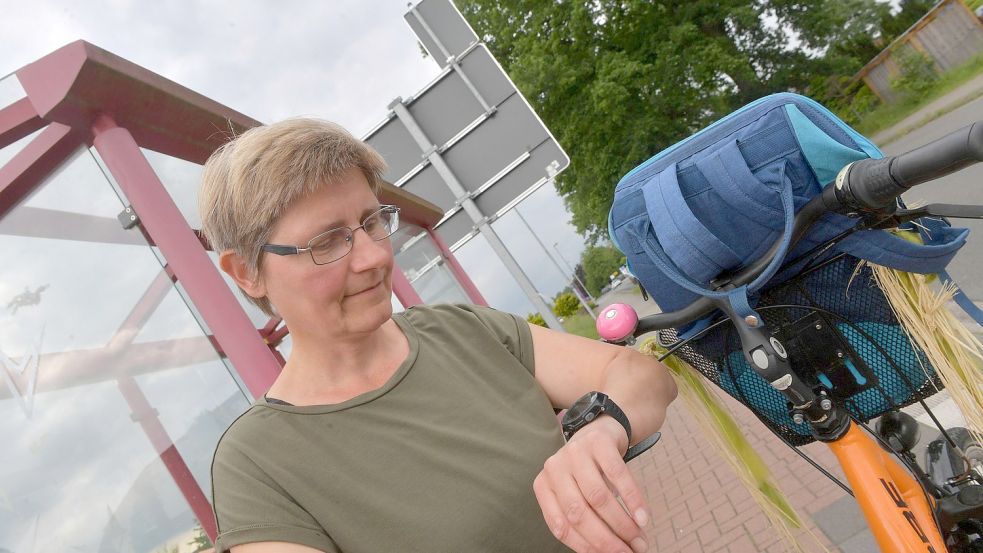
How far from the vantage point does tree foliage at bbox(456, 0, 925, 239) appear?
56.8ft

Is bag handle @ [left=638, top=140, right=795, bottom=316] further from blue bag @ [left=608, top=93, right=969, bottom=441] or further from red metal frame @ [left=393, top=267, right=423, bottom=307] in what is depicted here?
red metal frame @ [left=393, top=267, right=423, bottom=307]

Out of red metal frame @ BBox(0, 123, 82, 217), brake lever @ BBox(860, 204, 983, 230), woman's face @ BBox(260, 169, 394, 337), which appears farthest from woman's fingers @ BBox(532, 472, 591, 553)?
red metal frame @ BBox(0, 123, 82, 217)

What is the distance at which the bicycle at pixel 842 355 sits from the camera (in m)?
1.12

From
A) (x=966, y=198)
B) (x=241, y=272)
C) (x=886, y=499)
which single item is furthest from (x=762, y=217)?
(x=966, y=198)

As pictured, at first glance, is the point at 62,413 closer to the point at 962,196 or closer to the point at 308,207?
the point at 308,207

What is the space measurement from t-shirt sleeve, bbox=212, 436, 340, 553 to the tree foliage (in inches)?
657

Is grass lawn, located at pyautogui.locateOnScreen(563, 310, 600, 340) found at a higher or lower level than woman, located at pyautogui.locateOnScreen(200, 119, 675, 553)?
lower

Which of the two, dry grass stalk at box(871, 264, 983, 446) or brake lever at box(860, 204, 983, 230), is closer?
brake lever at box(860, 204, 983, 230)

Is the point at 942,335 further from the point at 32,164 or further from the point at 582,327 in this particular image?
the point at 582,327

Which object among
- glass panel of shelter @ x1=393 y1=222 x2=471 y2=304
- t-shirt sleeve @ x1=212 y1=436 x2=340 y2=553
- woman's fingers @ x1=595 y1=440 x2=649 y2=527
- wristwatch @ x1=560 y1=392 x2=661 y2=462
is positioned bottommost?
woman's fingers @ x1=595 y1=440 x2=649 y2=527

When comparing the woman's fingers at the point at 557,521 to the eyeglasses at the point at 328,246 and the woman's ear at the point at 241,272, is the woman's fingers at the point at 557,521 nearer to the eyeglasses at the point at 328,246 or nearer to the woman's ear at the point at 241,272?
the eyeglasses at the point at 328,246

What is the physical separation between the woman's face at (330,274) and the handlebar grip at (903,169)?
3.07 ft

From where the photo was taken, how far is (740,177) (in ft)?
4.21

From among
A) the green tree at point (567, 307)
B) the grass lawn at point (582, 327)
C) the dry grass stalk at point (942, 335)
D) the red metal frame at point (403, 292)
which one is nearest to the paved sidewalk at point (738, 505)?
the dry grass stalk at point (942, 335)
